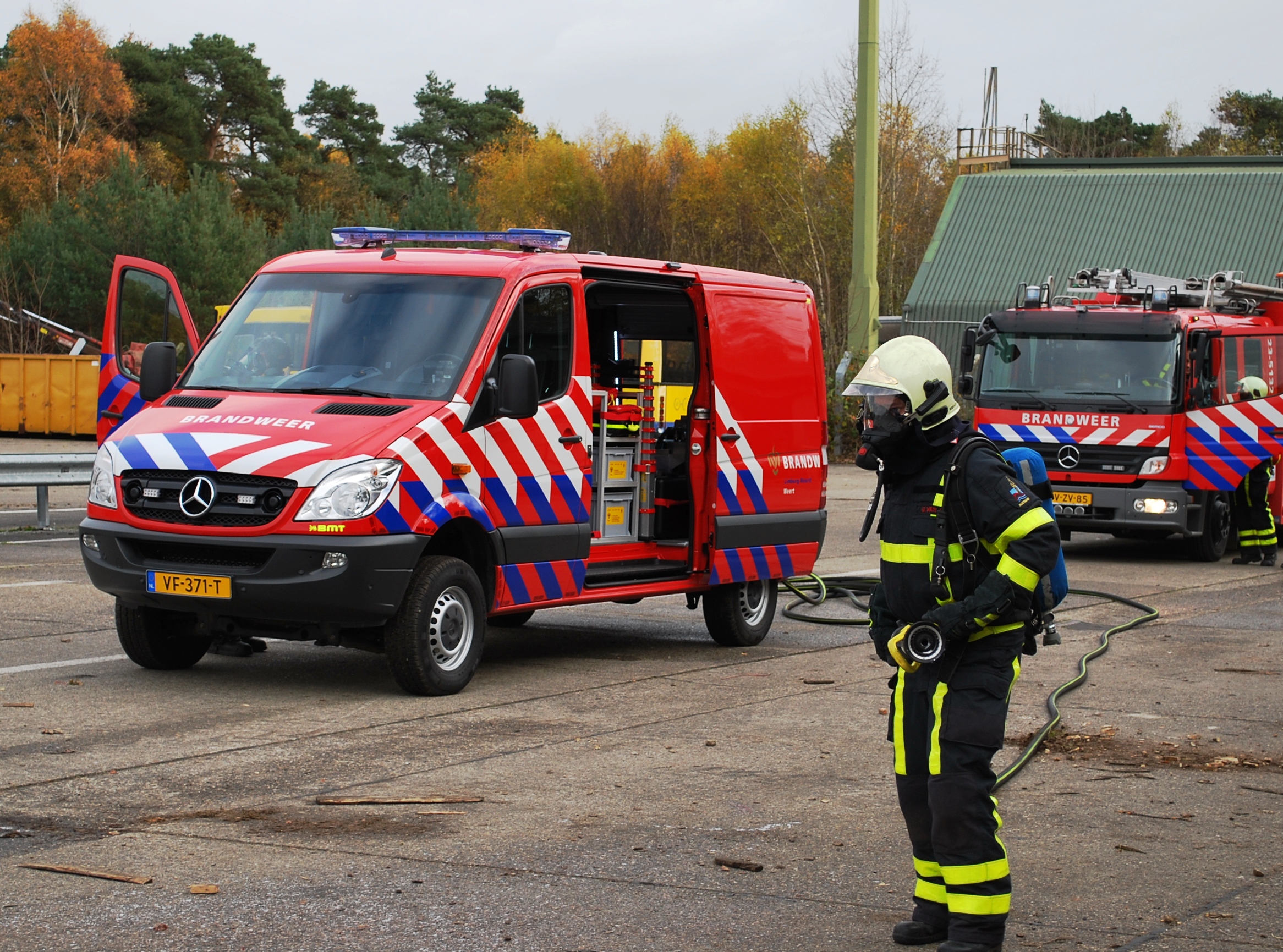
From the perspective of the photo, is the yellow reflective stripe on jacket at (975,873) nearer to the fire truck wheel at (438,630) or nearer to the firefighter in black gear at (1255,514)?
the fire truck wheel at (438,630)

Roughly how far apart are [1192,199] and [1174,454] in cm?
2552

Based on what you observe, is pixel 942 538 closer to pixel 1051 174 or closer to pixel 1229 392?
pixel 1229 392

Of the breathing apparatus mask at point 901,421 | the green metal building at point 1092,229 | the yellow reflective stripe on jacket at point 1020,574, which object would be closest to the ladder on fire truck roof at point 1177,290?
the breathing apparatus mask at point 901,421

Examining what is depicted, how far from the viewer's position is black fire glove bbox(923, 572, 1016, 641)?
447cm

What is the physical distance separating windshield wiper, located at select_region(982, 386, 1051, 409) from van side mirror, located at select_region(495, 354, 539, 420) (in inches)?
384

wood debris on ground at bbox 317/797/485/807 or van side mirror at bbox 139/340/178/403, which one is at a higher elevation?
van side mirror at bbox 139/340/178/403

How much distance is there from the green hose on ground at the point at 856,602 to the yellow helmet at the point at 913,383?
407cm

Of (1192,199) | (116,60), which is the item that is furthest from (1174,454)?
(116,60)

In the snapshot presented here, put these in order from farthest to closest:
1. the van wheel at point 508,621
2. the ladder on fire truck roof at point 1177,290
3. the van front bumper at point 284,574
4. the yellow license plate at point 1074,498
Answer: the ladder on fire truck roof at point 1177,290, the yellow license plate at point 1074,498, the van wheel at point 508,621, the van front bumper at point 284,574

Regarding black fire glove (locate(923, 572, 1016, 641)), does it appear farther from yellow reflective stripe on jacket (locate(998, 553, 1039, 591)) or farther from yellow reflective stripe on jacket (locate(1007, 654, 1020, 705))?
yellow reflective stripe on jacket (locate(1007, 654, 1020, 705))

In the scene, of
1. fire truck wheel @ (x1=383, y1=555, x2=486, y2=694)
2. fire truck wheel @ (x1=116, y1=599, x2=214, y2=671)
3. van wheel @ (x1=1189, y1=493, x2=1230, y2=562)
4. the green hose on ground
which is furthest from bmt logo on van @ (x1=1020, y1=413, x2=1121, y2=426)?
fire truck wheel @ (x1=116, y1=599, x2=214, y2=671)

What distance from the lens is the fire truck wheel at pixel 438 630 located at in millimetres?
8047

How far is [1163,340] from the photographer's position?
1670 cm

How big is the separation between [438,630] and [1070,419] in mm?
10336
